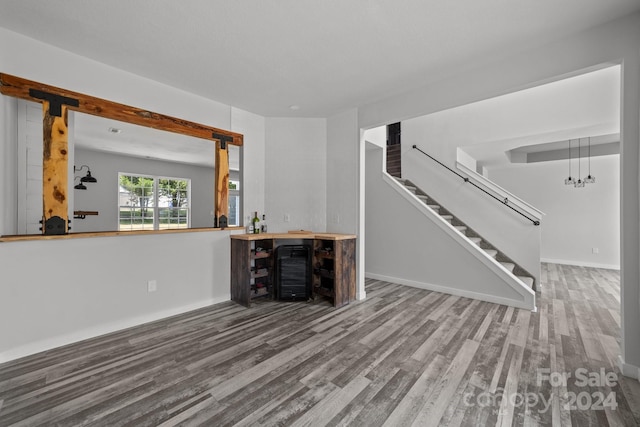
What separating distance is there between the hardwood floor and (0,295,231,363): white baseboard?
9 cm

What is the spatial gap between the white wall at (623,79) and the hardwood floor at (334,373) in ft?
1.88

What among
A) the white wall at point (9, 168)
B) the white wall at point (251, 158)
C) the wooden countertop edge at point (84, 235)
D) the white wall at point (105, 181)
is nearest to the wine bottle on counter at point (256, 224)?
the white wall at point (251, 158)

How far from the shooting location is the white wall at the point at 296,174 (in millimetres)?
4207

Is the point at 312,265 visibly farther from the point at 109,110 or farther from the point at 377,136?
the point at 109,110

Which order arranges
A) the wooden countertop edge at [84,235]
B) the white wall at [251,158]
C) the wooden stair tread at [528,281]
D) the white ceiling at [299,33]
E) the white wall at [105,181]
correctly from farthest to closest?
the white wall at [105,181]
the wooden stair tread at [528,281]
the white wall at [251,158]
the wooden countertop edge at [84,235]
the white ceiling at [299,33]

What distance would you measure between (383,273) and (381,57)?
3.53m

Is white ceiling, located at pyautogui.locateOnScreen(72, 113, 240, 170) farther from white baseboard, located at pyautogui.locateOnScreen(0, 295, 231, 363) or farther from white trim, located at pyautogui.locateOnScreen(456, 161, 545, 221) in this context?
white trim, located at pyautogui.locateOnScreen(456, 161, 545, 221)

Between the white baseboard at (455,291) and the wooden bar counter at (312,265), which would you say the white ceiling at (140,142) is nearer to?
the wooden bar counter at (312,265)

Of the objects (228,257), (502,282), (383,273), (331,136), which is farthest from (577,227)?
(228,257)

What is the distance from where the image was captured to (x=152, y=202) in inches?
277

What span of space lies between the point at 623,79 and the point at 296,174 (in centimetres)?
348

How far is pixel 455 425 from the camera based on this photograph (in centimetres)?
156

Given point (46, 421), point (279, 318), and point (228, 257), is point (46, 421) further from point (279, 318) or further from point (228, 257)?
point (228, 257)

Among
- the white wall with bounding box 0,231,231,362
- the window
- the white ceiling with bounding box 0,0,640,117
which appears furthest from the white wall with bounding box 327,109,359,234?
the window
